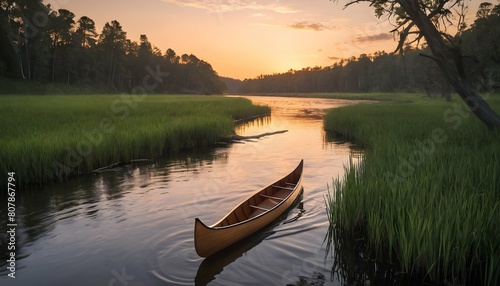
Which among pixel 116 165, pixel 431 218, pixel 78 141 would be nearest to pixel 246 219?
pixel 431 218

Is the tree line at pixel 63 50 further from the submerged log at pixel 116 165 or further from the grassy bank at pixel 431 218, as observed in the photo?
the grassy bank at pixel 431 218

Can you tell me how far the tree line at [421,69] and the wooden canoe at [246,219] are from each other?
6045mm

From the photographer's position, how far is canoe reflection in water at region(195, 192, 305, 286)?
6891 mm

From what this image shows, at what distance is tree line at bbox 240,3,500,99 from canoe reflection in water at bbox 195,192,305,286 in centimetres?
778

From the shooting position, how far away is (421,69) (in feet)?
213

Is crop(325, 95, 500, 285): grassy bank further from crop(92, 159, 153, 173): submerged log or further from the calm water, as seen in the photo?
crop(92, 159, 153, 173): submerged log

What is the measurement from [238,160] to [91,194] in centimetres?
782

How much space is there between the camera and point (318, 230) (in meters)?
9.09

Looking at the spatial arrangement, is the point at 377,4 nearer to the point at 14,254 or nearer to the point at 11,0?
the point at 14,254

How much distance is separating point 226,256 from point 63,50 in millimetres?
77075

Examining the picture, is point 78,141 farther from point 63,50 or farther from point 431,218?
point 63,50

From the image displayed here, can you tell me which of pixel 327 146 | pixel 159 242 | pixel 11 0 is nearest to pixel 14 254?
pixel 159 242

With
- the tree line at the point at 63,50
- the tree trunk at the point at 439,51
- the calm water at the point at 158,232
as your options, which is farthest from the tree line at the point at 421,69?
the tree line at the point at 63,50

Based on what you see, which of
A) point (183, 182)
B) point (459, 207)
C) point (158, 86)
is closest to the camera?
point (459, 207)
